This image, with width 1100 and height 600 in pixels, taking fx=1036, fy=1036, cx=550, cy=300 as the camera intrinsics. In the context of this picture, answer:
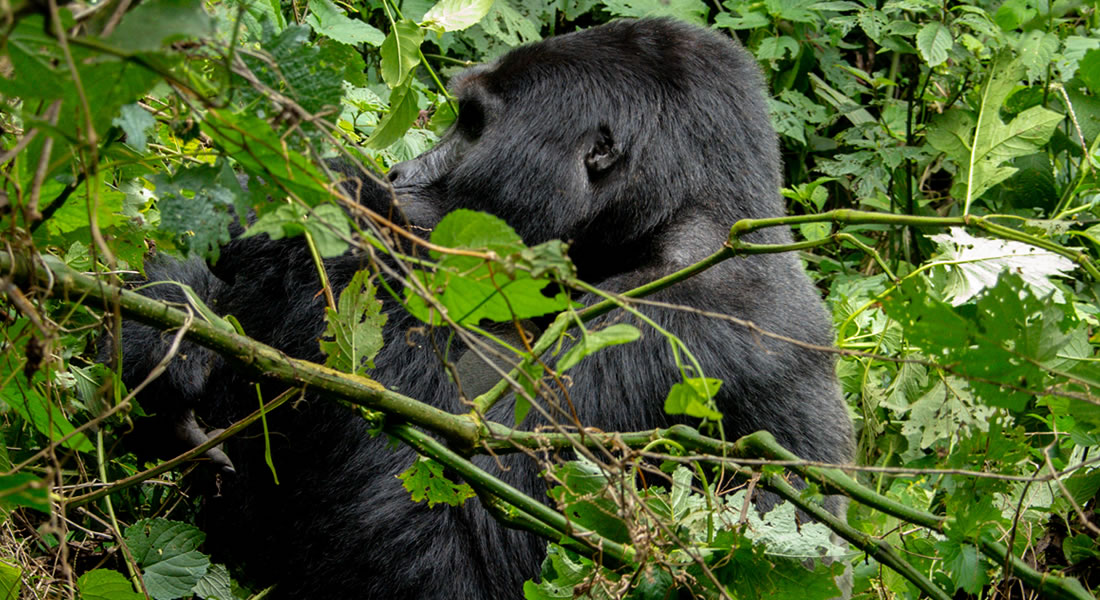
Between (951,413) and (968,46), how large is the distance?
2.37 metres

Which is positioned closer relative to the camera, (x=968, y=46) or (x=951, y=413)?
(x=951, y=413)

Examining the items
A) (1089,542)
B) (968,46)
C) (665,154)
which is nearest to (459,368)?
(665,154)

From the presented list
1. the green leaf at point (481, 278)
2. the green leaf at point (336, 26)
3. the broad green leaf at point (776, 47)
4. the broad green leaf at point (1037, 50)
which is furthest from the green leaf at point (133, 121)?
the broad green leaf at point (776, 47)

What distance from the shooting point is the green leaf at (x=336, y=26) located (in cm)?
245

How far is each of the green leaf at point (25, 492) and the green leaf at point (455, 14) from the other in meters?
1.75

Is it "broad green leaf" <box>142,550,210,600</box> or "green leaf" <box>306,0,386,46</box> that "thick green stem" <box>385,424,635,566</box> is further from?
"green leaf" <box>306,0,386,46</box>

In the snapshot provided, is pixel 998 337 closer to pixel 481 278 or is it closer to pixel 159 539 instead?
pixel 481 278

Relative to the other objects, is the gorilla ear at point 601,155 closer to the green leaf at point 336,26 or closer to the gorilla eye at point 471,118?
the gorilla eye at point 471,118

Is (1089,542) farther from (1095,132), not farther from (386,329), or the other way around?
(1095,132)

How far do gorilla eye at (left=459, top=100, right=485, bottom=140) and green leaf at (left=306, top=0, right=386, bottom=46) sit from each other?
0.85ft

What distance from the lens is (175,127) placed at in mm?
944

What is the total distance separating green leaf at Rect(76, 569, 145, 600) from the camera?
1.41m

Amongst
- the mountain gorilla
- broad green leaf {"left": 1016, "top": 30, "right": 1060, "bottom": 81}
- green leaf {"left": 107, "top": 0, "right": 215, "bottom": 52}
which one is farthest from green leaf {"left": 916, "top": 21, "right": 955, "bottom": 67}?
green leaf {"left": 107, "top": 0, "right": 215, "bottom": 52}

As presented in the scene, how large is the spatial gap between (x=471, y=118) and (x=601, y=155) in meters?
0.36
